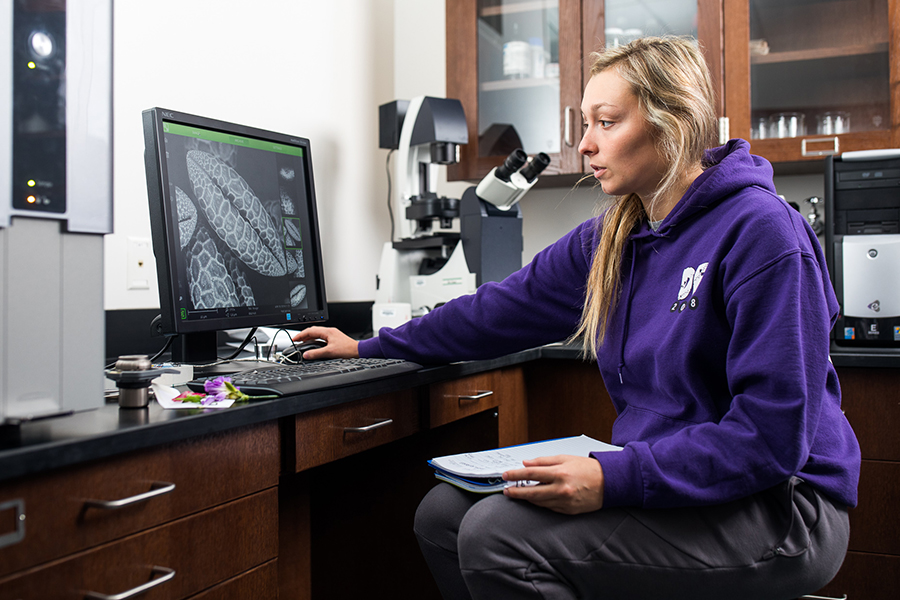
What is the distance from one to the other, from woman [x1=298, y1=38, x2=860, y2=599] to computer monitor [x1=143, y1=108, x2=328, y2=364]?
0.46 m

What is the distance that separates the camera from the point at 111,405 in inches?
33.8

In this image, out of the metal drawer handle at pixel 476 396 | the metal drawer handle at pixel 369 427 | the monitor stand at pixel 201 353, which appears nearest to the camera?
the metal drawer handle at pixel 369 427

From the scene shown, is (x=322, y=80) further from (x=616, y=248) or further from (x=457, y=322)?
(x=616, y=248)

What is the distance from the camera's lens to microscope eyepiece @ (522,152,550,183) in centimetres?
181

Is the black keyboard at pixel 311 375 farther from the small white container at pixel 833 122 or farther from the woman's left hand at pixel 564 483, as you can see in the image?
the small white container at pixel 833 122

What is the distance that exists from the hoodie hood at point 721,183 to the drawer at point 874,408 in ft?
2.41

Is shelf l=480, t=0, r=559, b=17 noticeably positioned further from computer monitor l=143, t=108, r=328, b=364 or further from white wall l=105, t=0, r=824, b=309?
computer monitor l=143, t=108, r=328, b=364

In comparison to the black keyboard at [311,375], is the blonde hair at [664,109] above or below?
above

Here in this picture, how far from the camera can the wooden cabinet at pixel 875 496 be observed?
1525 mm

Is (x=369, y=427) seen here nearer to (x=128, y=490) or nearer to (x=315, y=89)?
(x=128, y=490)

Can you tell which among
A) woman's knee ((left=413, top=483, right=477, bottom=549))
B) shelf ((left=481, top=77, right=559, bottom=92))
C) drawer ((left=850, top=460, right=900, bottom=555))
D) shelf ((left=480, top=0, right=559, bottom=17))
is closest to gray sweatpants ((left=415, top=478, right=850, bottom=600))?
woman's knee ((left=413, top=483, right=477, bottom=549))

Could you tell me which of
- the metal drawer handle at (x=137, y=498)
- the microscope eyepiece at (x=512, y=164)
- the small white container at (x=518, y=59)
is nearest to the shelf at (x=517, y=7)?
the small white container at (x=518, y=59)

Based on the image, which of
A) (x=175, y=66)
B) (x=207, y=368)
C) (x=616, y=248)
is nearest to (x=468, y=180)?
(x=175, y=66)

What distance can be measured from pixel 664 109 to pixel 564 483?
59 centimetres
